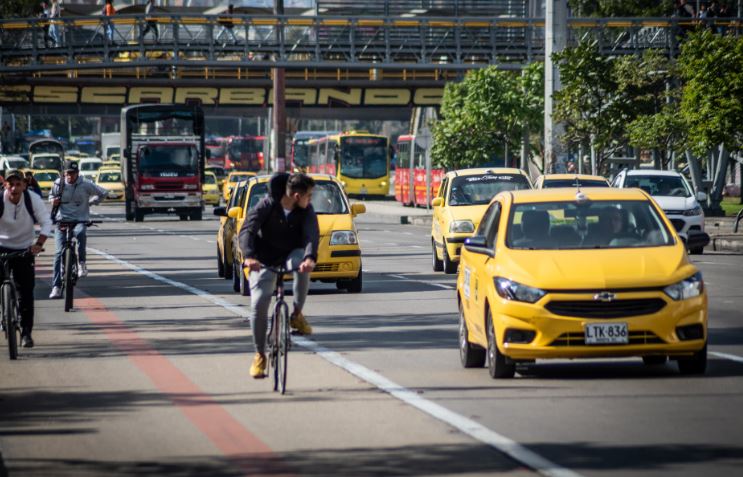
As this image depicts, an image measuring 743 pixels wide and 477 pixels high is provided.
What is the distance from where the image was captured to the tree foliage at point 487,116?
2270 inches

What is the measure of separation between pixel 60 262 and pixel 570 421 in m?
12.8

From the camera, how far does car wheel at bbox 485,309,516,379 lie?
41.0 ft

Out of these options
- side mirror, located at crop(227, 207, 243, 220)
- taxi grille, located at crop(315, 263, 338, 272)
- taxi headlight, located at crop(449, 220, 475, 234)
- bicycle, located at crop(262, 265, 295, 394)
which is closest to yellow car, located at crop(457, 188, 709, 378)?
→ bicycle, located at crop(262, 265, 295, 394)

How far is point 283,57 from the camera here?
62188 mm

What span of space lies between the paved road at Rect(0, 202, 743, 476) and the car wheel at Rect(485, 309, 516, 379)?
0.15 m

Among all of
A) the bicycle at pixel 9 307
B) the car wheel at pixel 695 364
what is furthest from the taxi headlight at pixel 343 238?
the car wheel at pixel 695 364

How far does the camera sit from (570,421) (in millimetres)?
10430

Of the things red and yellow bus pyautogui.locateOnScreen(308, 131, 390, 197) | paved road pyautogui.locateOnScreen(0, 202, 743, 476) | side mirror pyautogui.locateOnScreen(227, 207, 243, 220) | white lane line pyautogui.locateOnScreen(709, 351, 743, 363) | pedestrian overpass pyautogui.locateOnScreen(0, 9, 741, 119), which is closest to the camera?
paved road pyautogui.locateOnScreen(0, 202, 743, 476)

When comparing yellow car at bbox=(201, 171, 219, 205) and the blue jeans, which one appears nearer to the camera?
the blue jeans

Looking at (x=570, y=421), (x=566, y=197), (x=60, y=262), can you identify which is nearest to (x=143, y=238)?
(x=60, y=262)

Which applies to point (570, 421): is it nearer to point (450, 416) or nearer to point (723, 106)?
point (450, 416)

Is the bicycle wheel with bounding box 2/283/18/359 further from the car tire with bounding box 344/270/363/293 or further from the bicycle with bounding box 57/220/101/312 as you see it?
the car tire with bounding box 344/270/363/293

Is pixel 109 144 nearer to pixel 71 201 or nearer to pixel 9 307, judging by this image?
pixel 71 201

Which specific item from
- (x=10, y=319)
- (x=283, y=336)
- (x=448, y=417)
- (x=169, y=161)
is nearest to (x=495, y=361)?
(x=283, y=336)
